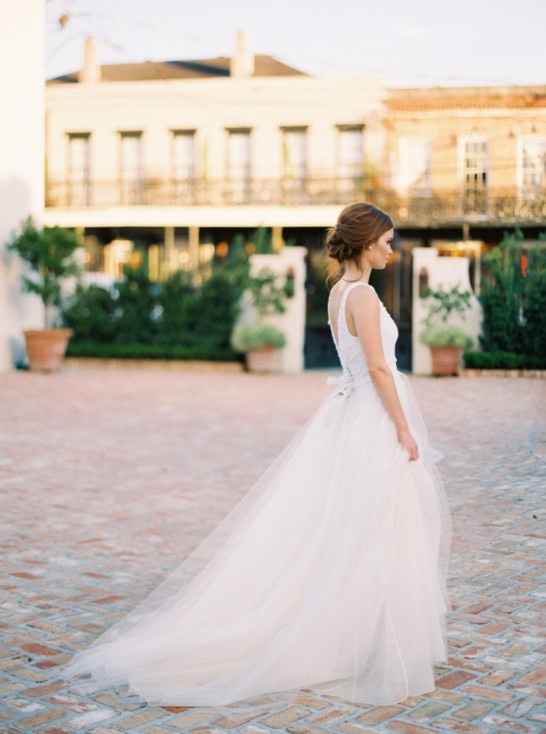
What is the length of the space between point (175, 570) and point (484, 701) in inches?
88.0

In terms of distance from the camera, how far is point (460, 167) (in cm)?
3225

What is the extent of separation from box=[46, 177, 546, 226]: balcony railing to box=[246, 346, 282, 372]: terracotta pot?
11.5 m

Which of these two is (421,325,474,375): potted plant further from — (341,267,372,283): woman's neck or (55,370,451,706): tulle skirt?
(341,267,372,283): woman's neck

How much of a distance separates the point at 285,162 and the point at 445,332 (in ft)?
48.3

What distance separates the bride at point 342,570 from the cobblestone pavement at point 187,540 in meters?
0.12

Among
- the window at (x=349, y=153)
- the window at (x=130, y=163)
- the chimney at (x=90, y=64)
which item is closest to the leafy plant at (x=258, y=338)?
the window at (x=349, y=153)

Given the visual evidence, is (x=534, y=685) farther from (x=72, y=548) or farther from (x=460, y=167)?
(x=460, y=167)

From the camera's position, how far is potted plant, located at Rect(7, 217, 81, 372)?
66.9 feet

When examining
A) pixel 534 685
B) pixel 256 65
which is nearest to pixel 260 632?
pixel 534 685

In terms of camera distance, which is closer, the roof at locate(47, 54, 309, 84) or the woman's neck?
the woman's neck

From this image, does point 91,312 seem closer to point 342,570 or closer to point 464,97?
point 464,97

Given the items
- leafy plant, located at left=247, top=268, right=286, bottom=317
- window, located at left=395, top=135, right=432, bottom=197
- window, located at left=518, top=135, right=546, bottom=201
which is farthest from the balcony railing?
leafy plant, located at left=247, top=268, right=286, bottom=317

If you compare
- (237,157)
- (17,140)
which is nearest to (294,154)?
(237,157)

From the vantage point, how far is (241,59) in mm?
34312
